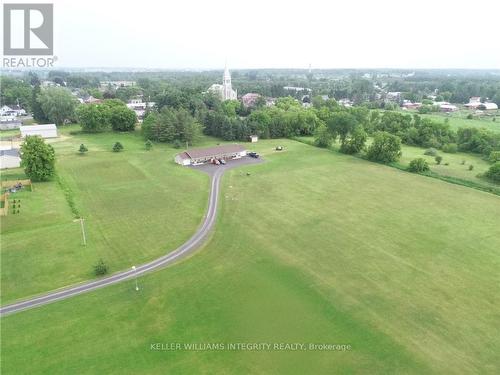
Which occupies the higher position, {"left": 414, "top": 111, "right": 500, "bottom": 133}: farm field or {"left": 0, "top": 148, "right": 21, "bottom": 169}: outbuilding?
{"left": 414, "top": 111, "right": 500, "bottom": 133}: farm field

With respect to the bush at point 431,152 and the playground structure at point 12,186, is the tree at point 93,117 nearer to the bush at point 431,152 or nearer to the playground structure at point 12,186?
the playground structure at point 12,186

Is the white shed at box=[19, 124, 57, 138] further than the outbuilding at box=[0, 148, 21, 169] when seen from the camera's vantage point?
Yes

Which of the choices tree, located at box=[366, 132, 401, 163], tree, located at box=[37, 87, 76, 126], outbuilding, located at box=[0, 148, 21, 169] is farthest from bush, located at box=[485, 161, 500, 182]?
tree, located at box=[37, 87, 76, 126]

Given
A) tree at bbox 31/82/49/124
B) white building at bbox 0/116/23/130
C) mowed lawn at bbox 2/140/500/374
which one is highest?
tree at bbox 31/82/49/124

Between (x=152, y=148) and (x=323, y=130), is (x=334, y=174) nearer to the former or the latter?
(x=323, y=130)

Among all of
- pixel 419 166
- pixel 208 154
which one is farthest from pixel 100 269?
pixel 419 166

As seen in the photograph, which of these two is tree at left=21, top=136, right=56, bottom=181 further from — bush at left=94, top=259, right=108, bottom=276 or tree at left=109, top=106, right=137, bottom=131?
tree at left=109, top=106, right=137, bottom=131

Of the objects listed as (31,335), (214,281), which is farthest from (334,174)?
(31,335)

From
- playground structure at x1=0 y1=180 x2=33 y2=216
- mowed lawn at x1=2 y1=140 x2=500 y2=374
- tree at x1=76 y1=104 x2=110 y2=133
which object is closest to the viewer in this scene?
mowed lawn at x1=2 y1=140 x2=500 y2=374
